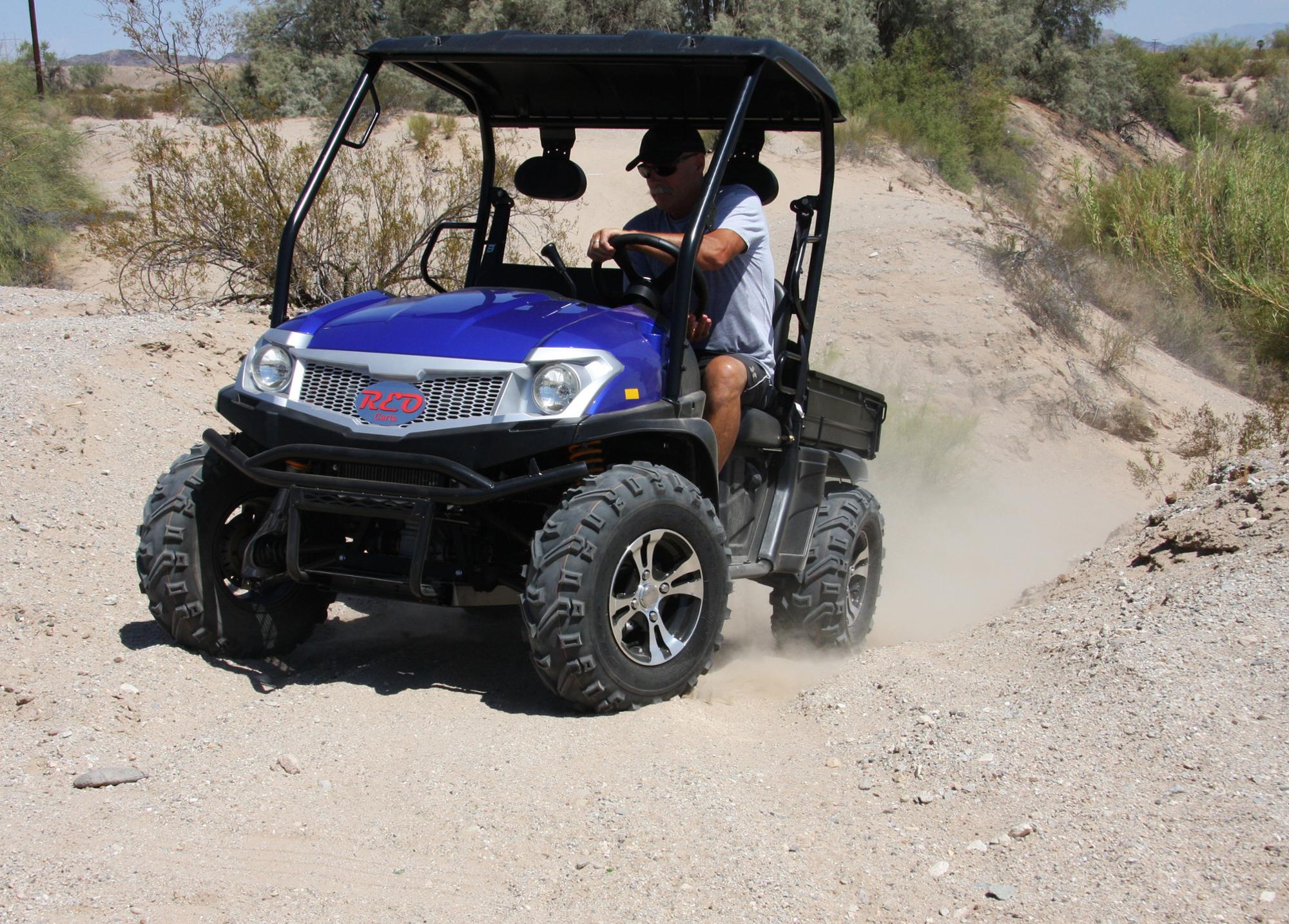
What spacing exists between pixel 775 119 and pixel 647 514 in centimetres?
239

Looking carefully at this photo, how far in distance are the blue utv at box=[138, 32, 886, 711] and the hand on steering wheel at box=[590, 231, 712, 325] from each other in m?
0.02

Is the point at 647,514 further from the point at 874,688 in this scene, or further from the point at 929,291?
the point at 929,291

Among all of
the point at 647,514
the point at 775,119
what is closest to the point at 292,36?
the point at 775,119

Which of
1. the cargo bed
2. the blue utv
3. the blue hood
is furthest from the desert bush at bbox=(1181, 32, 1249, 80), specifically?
the blue hood

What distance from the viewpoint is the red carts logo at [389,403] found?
4070mm

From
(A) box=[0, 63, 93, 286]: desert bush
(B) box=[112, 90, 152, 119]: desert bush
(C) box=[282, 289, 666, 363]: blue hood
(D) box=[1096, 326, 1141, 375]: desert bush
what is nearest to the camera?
(C) box=[282, 289, 666, 363]: blue hood

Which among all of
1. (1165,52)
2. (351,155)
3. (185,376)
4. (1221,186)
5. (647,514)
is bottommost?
(185,376)

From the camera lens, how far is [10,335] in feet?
27.9

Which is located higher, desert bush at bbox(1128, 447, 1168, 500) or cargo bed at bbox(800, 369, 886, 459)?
cargo bed at bbox(800, 369, 886, 459)

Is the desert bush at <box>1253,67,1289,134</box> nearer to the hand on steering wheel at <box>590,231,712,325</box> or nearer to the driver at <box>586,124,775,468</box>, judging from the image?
the driver at <box>586,124,775,468</box>

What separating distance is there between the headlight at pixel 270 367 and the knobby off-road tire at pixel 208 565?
398 mm

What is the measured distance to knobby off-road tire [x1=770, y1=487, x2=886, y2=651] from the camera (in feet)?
18.6

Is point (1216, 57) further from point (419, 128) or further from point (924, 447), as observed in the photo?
point (924, 447)

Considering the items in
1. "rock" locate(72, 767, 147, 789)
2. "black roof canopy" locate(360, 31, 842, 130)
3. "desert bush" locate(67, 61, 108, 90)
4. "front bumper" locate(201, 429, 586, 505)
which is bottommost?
"rock" locate(72, 767, 147, 789)
